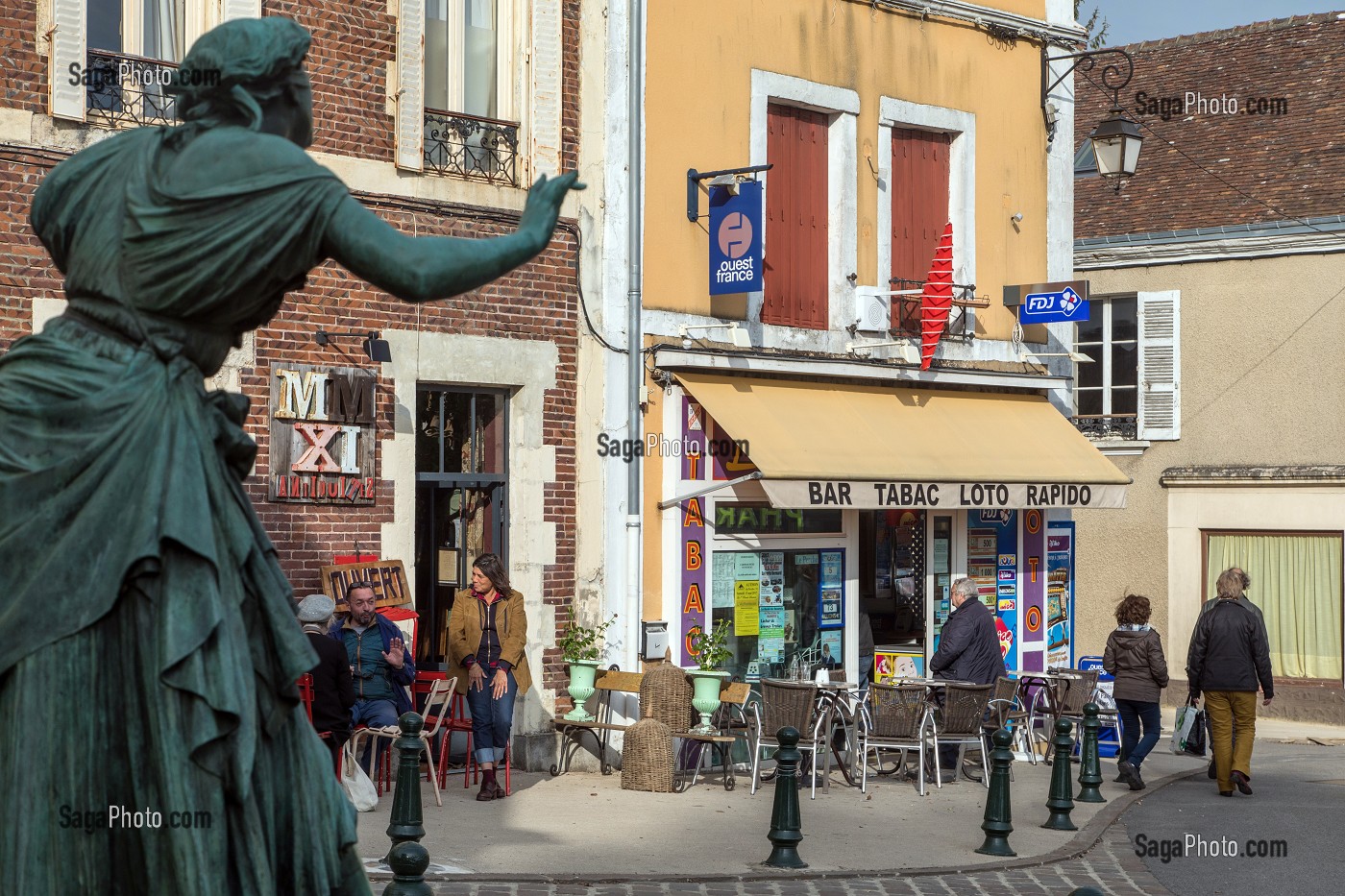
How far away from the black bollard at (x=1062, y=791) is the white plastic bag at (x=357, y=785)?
4555 millimetres

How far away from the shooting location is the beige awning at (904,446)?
15.5m

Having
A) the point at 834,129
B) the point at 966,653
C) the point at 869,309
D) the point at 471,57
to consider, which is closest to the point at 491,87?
the point at 471,57

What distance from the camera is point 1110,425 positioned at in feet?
80.4

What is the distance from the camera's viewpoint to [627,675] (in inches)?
573

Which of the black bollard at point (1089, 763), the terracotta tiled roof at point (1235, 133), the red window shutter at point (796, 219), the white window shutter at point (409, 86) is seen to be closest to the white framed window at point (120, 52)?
the white window shutter at point (409, 86)

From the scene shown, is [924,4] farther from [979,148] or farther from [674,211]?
[674,211]

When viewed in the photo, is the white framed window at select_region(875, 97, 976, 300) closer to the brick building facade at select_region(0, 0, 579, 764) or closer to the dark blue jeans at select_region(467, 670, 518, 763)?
the brick building facade at select_region(0, 0, 579, 764)

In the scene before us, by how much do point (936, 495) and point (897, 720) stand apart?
129 inches

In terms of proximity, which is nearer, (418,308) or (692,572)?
(418,308)

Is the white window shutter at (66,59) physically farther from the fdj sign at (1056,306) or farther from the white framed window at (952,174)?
the fdj sign at (1056,306)

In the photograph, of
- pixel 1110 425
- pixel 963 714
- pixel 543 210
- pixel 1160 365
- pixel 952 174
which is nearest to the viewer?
pixel 543 210

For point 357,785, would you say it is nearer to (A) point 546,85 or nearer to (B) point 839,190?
(A) point 546,85

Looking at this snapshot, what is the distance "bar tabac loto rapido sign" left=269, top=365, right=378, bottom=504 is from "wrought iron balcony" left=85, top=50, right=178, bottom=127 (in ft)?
6.49

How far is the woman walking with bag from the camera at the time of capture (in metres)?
14.9
